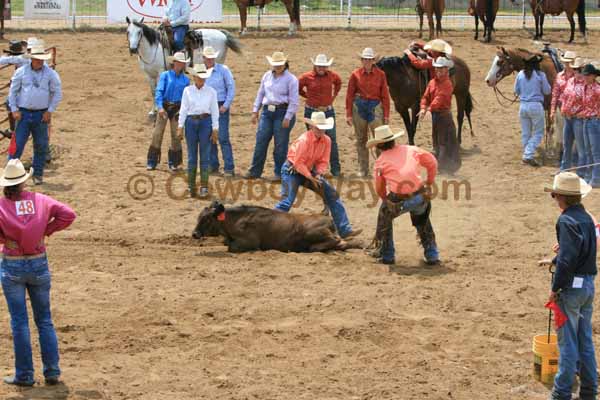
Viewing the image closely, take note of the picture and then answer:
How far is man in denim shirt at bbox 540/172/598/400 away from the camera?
8.02m

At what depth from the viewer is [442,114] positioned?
16578mm

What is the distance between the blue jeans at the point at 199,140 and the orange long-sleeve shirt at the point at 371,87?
7.50 ft

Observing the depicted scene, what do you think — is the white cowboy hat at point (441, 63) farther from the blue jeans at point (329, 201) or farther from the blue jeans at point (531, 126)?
the blue jeans at point (329, 201)

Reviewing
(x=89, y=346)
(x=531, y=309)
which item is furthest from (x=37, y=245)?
(x=531, y=309)

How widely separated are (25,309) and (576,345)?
4.11 meters

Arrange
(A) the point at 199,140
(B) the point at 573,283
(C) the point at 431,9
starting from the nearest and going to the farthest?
1. (B) the point at 573,283
2. (A) the point at 199,140
3. (C) the point at 431,9

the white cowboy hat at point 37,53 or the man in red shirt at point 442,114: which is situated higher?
the white cowboy hat at point 37,53

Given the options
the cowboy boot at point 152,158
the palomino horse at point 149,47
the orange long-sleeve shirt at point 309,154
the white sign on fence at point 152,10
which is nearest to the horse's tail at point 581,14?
the white sign on fence at point 152,10

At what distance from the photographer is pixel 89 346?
31.1 ft

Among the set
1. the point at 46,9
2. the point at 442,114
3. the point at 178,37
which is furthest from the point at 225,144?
the point at 46,9

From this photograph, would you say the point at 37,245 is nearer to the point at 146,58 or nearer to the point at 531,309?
the point at 531,309

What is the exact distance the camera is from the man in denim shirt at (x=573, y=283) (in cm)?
802

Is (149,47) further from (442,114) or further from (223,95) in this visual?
(442,114)

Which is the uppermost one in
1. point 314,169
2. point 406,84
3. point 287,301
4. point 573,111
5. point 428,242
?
point 406,84
